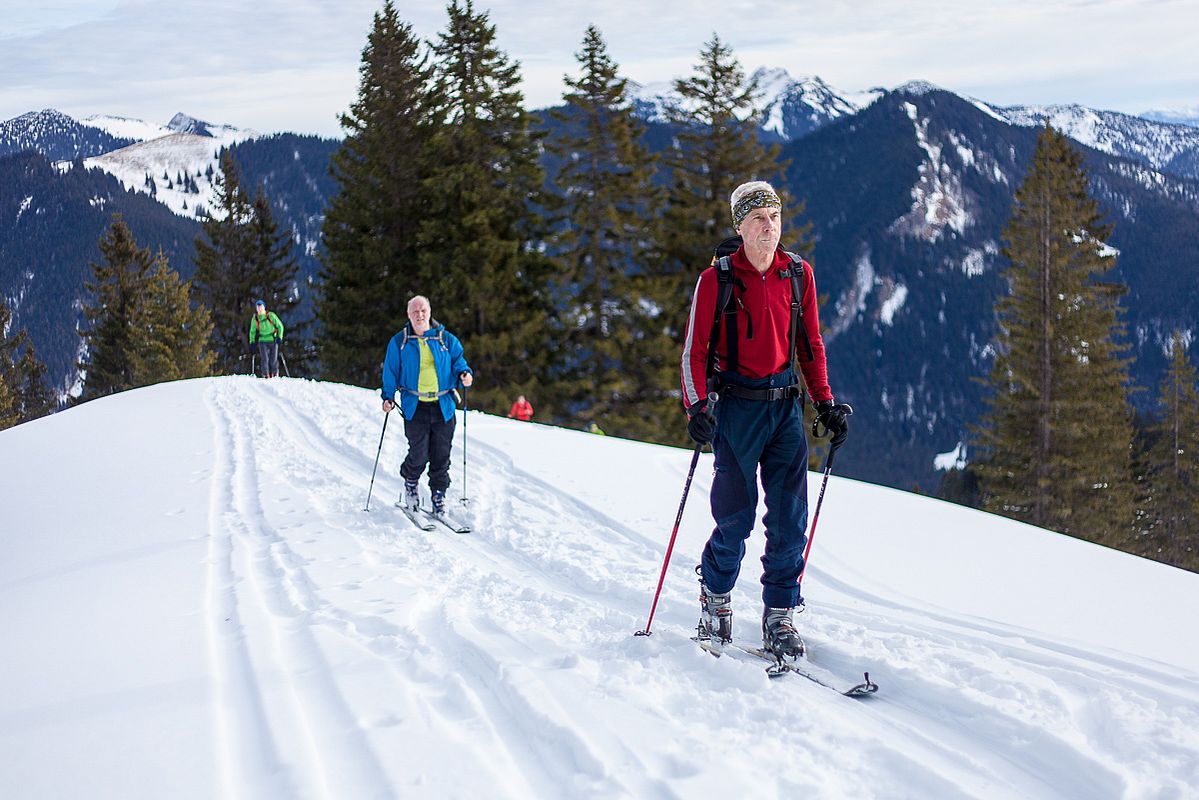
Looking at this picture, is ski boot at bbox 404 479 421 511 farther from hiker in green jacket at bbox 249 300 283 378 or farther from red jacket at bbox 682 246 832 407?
hiker in green jacket at bbox 249 300 283 378

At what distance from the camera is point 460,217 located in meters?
Result: 25.2

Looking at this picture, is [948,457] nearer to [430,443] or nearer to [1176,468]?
[1176,468]

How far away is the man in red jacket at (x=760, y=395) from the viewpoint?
12.7 ft

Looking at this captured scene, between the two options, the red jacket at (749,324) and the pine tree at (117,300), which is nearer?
the red jacket at (749,324)

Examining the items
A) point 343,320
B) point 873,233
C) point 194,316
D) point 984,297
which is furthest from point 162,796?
point 873,233

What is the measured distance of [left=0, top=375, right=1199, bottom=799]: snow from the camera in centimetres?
311

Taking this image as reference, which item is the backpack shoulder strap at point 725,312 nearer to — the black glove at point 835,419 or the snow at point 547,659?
the black glove at point 835,419

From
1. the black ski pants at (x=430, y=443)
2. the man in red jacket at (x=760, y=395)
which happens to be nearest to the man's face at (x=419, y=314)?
the black ski pants at (x=430, y=443)

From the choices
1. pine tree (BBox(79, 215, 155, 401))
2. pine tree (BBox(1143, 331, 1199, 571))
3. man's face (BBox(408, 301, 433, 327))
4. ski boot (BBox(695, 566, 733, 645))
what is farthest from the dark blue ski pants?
pine tree (BBox(79, 215, 155, 401))

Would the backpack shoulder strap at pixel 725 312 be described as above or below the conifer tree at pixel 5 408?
above

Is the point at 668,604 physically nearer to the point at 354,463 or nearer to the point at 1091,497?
the point at 354,463

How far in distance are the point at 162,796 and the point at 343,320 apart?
27779 millimetres

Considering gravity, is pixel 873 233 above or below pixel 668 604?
above

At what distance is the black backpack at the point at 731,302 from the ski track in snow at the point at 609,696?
1568 mm
